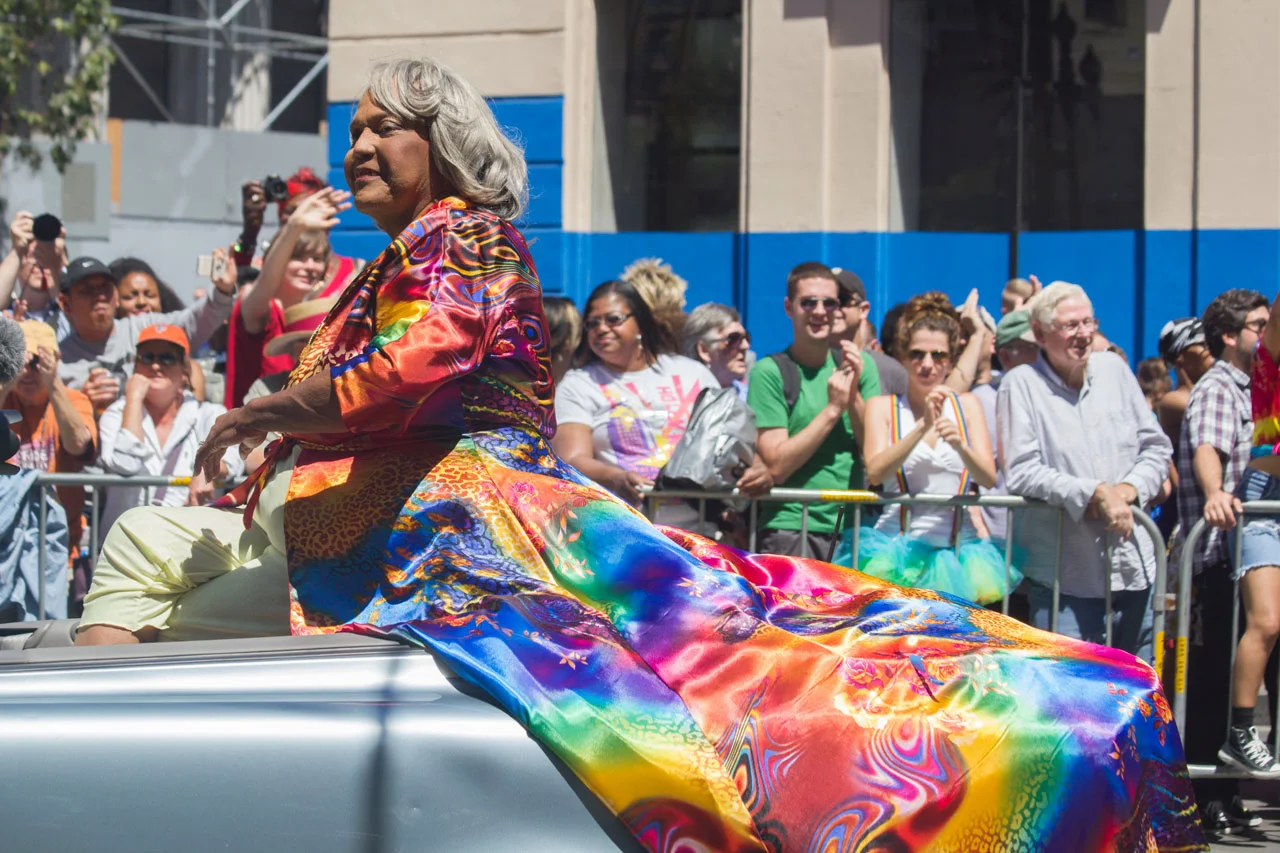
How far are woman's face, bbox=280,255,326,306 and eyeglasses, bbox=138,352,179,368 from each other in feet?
3.09

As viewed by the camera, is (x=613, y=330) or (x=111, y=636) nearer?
(x=111, y=636)

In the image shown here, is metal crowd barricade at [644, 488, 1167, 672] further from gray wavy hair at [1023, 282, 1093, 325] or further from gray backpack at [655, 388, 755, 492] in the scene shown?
gray wavy hair at [1023, 282, 1093, 325]

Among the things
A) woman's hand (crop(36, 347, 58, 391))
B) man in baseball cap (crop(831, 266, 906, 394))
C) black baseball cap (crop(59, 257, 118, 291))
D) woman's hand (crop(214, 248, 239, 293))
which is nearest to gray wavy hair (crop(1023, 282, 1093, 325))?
man in baseball cap (crop(831, 266, 906, 394))

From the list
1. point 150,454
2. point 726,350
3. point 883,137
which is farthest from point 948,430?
point 883,137

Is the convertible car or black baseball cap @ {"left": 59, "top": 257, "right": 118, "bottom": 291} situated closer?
the convertible car

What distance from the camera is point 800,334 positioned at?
6.31 m

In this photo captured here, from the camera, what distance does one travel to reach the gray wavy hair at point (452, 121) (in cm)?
310

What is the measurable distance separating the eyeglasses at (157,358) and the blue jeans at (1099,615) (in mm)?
3695

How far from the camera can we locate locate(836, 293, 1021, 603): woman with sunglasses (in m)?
5.64

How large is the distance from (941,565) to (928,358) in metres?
0.99

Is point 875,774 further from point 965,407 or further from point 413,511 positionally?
point 965,407

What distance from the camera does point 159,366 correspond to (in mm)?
6414

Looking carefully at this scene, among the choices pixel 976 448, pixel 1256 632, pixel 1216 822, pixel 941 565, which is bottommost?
pixel 1216 822

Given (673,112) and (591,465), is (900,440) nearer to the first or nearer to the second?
(591,465)
